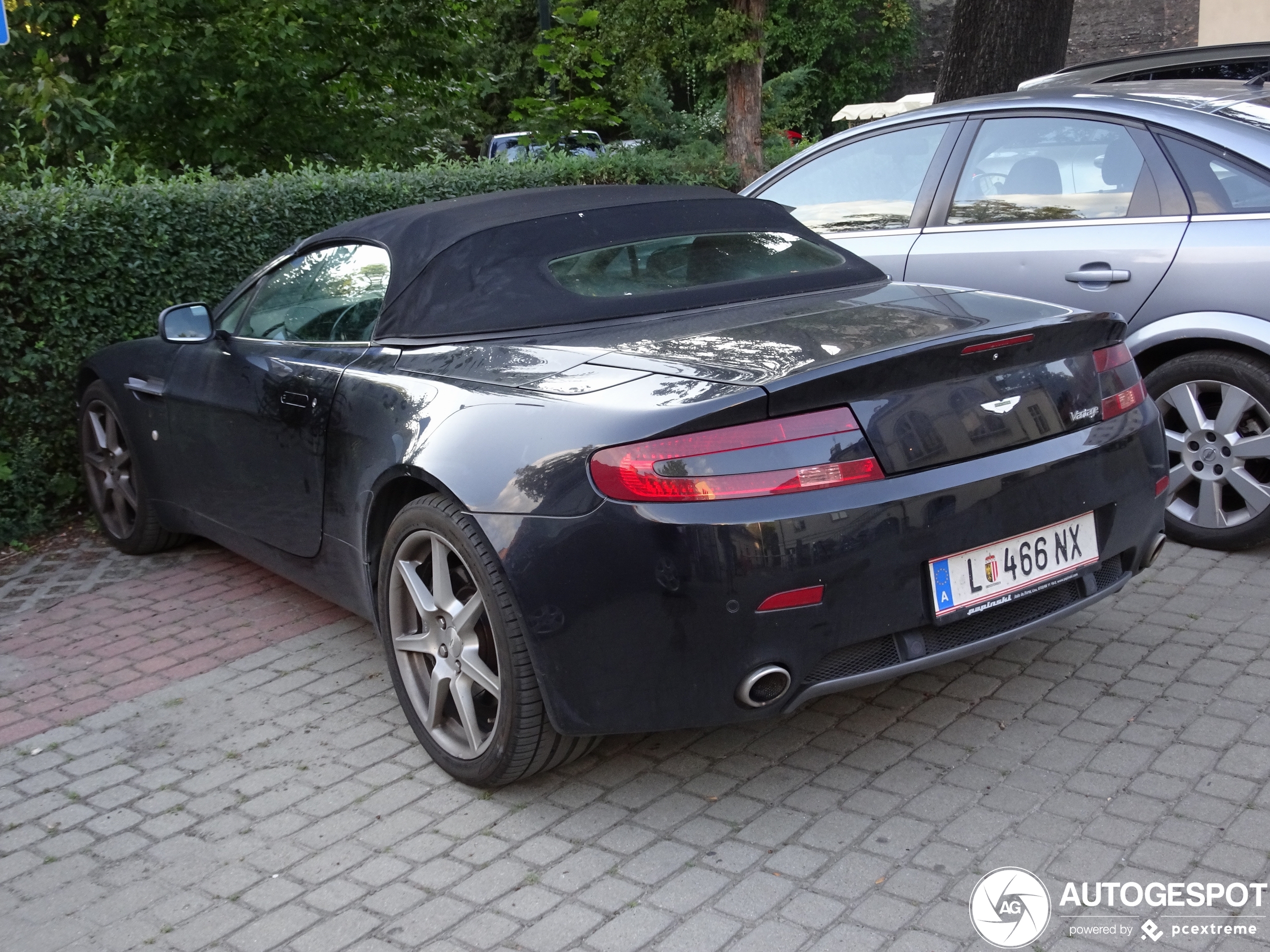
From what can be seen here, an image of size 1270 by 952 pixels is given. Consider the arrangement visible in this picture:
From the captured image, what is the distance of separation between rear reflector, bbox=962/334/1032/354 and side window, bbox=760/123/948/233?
2.50 meters

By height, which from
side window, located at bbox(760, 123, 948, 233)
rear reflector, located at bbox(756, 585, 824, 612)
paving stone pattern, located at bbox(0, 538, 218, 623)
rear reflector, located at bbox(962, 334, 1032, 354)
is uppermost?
side window, located at bbox(760, 123, 948, 233)

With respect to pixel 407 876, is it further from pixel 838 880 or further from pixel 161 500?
pixel 161 500

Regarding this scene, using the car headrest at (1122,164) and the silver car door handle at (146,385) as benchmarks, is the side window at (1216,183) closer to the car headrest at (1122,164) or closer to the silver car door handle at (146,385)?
the car headrest at (1122,164)

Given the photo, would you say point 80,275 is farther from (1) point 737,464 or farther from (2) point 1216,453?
(2) point 1216,453

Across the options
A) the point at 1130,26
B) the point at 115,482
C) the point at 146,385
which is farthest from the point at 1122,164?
the point at 1130,26

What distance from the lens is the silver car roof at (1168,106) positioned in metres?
4.68

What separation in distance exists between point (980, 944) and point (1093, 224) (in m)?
3.23

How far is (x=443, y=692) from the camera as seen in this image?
11.3 feet

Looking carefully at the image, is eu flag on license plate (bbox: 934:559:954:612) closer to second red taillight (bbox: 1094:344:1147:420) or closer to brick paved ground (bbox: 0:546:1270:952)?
brick paved ground (bbox: 0:546:1270:952)

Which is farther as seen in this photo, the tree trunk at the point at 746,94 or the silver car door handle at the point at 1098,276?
the tree trunk at the point at 746,94

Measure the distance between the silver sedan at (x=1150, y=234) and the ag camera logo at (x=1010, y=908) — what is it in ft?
7.63

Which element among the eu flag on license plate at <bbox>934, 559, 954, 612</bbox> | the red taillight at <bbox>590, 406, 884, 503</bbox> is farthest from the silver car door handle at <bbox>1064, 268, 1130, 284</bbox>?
the red taillight at <bbox>590, 406, 884, 503</bbox>

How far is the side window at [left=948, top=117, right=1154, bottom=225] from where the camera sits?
4.95 m

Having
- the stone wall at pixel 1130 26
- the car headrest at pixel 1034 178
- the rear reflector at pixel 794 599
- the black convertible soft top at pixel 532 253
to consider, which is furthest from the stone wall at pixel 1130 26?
the rear reflector at pixel 794 599
